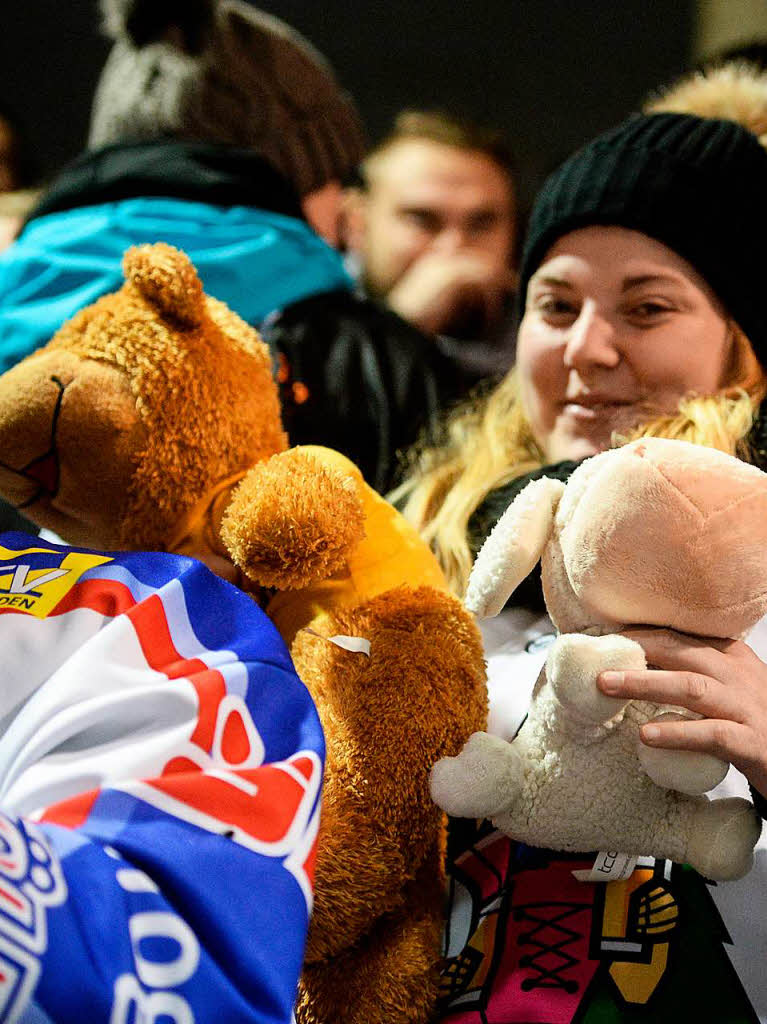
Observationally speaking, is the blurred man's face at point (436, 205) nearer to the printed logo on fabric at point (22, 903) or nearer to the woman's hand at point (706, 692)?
the woman's hand at point (706, 692)

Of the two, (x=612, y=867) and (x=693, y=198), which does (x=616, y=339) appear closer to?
(x=693, y=198)

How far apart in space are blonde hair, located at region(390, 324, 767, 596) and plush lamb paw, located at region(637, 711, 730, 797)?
1.18ft

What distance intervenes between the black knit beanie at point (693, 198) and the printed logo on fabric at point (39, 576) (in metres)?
0.64

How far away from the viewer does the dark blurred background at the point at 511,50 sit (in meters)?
2.20

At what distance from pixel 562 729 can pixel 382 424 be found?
675 millimetres

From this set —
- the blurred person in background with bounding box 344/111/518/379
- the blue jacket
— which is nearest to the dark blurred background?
the blurred person in background with bounding box 344/111/518/379

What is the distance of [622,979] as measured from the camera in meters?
0.71

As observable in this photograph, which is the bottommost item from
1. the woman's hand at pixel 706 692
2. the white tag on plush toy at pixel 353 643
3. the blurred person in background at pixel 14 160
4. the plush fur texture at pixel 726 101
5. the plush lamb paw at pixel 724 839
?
Answer: the blurred person in background at pixel 14 160

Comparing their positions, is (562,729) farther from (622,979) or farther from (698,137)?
(698,137)

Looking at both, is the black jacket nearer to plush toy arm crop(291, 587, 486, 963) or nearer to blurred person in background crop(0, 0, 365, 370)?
blurred person in background crop(0, 0, 365, 370)

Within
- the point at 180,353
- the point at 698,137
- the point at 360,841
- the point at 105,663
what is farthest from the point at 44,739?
the point at 698,137

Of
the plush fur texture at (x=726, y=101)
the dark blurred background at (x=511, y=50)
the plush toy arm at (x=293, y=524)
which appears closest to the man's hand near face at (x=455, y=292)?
the dark blurred background at (x=511, y=50)

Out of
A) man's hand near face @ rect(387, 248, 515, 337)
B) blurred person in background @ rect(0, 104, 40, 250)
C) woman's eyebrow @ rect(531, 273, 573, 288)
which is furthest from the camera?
blurred person in background @ rect(0, 104, 40, 250)

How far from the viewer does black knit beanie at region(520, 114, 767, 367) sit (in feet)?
3.44
